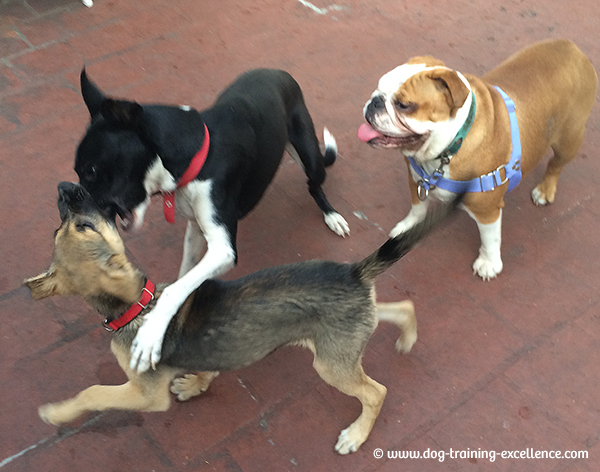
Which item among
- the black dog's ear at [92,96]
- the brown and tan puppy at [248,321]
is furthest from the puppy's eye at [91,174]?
the black dog's ear at [92,96]

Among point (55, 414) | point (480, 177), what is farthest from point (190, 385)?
point (480, 177)

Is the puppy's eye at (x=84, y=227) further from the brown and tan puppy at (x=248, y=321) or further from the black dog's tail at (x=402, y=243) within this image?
the black dog's tail at (x=402, y=243)

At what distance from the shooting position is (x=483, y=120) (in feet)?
9.45

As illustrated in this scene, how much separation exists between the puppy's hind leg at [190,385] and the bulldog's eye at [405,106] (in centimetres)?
165

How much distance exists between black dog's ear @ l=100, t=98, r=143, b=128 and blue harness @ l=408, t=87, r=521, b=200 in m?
1.55

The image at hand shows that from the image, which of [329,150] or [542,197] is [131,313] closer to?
→ [329,150]

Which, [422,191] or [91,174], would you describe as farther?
[422,191]

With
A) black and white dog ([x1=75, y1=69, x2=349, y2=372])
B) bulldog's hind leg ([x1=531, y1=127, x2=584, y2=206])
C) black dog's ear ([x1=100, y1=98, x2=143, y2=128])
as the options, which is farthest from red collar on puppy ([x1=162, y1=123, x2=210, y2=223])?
bulldog's hind leg ([x1=531, y1=127, x2=584, y2=206])

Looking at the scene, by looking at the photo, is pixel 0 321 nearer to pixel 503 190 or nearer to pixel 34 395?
pixel 34 395

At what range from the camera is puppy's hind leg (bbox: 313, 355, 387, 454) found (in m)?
2.45

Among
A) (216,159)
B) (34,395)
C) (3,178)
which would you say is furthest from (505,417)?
(3,178)

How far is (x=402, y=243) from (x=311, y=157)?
4.71 ft

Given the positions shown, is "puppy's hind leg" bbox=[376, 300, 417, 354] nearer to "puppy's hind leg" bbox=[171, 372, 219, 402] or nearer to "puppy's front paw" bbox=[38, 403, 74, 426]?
"puppy's hind leg" bbox=[171, 372, 219, 402]

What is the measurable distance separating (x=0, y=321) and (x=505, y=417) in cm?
278
